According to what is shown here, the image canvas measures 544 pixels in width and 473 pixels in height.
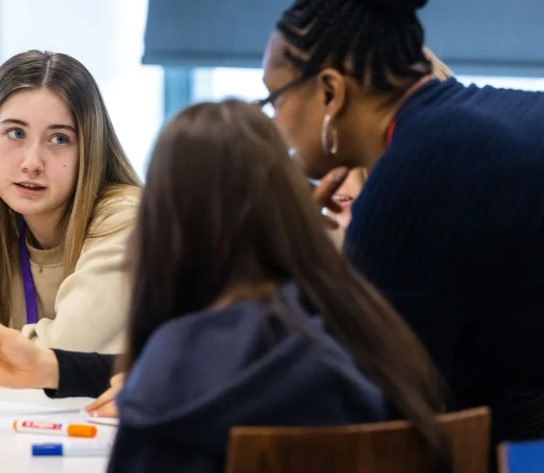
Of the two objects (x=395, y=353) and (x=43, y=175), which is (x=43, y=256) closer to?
(x=43, y=175)

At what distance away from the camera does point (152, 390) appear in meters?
0.96

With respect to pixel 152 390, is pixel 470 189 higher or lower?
higher

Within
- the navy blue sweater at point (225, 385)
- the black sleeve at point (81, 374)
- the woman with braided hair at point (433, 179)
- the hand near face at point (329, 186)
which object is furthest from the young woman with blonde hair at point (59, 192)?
the navy blue sweater at point (225, 385)

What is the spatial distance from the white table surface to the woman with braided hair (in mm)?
527

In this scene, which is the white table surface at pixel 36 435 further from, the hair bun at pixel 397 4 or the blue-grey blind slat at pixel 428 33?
the blue-grey blind slat at pixel 428 33

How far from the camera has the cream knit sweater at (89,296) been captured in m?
2.11

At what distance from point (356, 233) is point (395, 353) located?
0.86 feet

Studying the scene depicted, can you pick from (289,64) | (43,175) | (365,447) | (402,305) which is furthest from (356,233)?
(43,175)

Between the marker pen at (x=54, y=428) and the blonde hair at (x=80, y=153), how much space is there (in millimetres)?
674

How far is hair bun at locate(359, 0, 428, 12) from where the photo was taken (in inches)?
51.5

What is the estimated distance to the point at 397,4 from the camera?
132 centimetres

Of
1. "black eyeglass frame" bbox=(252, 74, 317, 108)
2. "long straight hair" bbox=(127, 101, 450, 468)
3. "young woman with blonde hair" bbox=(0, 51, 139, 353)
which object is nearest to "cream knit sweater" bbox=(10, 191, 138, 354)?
"young woman with blonde hair" bbox=(0, 51, 139, 353)

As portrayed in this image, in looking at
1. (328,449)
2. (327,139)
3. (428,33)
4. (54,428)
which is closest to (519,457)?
(328,449)

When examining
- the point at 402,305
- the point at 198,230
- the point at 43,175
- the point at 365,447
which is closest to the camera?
the point at 365,447
